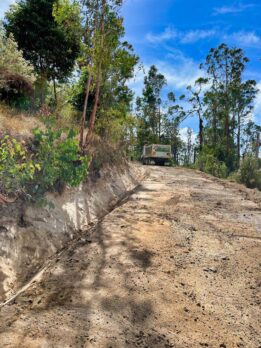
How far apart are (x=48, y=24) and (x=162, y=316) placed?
14736 mm

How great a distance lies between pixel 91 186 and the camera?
29.3ft

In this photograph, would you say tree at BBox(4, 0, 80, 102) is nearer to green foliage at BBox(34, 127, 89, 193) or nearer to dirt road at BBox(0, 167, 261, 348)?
green foliage at BBox(34, 127, 89, 193)

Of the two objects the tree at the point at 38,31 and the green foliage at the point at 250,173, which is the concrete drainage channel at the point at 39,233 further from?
the green foliage at the point at 250,173

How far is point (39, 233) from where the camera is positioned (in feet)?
18.1

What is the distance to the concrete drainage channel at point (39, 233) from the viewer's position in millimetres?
4488

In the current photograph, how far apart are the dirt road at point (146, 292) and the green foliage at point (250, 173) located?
45.8 feet

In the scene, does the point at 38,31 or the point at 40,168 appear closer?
the point at 40,168

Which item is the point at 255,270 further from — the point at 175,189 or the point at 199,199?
the point at 175,189

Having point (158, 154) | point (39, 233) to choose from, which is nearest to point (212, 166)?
point (158, 154)

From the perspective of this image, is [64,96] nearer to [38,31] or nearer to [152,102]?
[38,31]

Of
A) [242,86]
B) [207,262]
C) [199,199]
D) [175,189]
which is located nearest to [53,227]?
[207,262]

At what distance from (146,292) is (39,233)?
94.2 inches

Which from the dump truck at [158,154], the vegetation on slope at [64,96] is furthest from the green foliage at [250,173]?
the dump truck at [158,154]

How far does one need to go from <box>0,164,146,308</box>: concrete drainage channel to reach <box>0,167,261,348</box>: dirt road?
219mm
